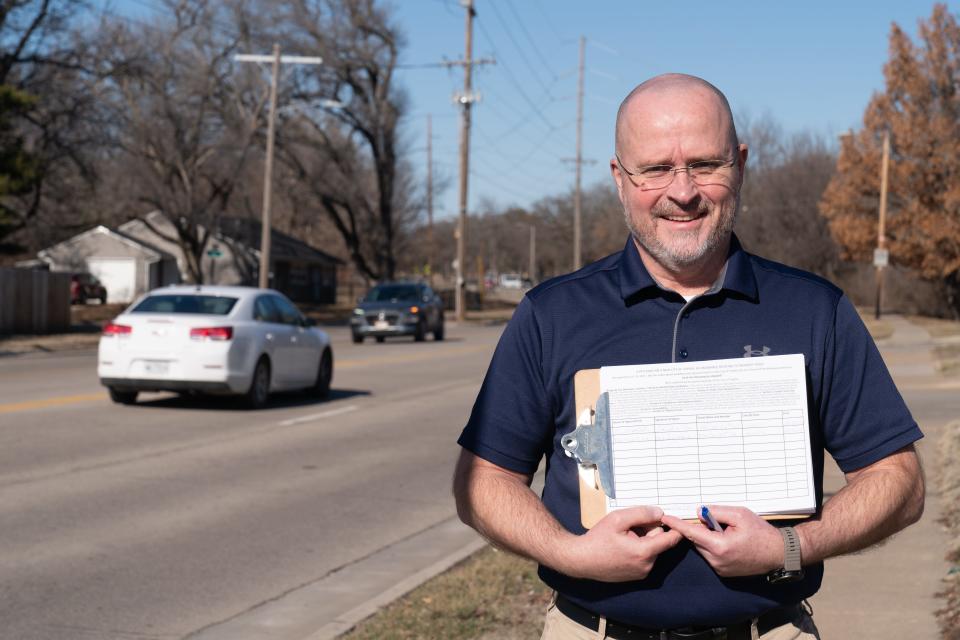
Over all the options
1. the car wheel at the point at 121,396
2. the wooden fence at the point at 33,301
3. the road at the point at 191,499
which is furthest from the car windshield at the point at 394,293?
the car wheel at the point at 121,396

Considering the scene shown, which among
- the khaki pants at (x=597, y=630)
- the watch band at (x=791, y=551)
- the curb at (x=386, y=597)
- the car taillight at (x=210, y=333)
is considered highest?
the car taillight at (x=210, y=333)

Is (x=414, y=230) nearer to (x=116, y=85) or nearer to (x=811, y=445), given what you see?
(x=116, y=85)

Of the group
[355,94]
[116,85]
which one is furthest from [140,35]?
[355,94]

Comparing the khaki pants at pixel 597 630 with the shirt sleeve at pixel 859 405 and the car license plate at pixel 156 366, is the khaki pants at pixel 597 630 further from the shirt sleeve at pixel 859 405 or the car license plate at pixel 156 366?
the car license plate at pixel 156 366

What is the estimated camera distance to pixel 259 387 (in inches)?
664

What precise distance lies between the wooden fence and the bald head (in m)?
32.7

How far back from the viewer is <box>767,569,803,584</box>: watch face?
2.67m

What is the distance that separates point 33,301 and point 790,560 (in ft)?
113

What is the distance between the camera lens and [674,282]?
2979 mm

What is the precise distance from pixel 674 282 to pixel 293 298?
70596mm

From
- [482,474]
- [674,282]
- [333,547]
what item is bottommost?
[333,547]

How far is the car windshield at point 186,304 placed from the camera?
54.7ft

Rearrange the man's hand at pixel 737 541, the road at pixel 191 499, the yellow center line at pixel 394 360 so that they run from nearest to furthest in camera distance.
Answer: the man's hand at pixel 737 541 → the road at pixel 191 499 → the yellow center line at pixel 394 360

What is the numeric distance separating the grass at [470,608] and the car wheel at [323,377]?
37.0ft
